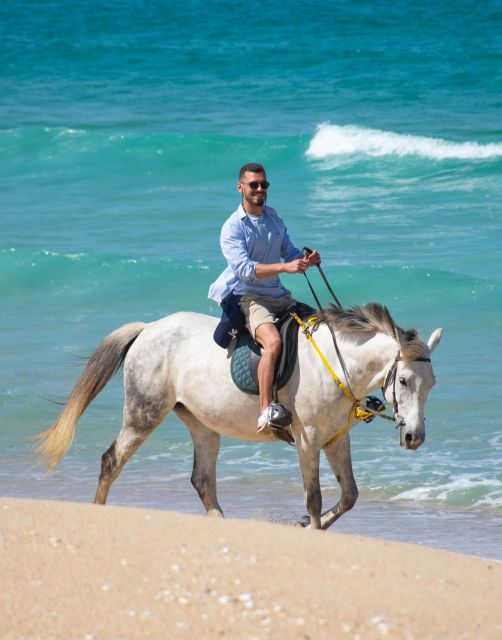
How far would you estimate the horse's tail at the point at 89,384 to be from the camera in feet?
24.7

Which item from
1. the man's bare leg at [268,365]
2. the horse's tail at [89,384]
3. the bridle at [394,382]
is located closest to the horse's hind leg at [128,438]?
the horse's tail at [89,384]

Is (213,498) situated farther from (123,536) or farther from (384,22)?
(384,22)

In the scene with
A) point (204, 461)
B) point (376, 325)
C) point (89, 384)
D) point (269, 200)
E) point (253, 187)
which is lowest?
point (269, 200)

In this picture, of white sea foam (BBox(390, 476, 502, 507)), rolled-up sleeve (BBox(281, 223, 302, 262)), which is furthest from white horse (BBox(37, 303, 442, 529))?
white sea foam (BBox(390, 476, 502, 507))

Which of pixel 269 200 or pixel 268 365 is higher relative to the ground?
pixel 268 365

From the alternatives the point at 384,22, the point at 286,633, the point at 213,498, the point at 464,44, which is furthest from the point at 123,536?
the point at 384,22

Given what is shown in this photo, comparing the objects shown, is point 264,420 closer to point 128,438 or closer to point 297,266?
point 297,266

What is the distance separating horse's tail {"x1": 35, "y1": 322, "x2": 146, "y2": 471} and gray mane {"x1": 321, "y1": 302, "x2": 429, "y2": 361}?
1.46 metres

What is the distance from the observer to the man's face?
22.0 ft

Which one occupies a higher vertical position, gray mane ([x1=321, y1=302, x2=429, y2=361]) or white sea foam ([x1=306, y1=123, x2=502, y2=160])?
gray mane ([x1=321, y1=302, x2=429, y2=361])

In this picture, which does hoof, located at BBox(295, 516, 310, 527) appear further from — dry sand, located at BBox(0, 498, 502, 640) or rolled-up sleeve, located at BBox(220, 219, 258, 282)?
rolled-up sleeve, located at BBox(220, 219, 258, 282)

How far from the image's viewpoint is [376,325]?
6496 millimetres

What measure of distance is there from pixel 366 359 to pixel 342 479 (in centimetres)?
74

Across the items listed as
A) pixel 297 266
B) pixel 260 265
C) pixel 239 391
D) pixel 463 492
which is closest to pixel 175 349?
pixel 239 391
